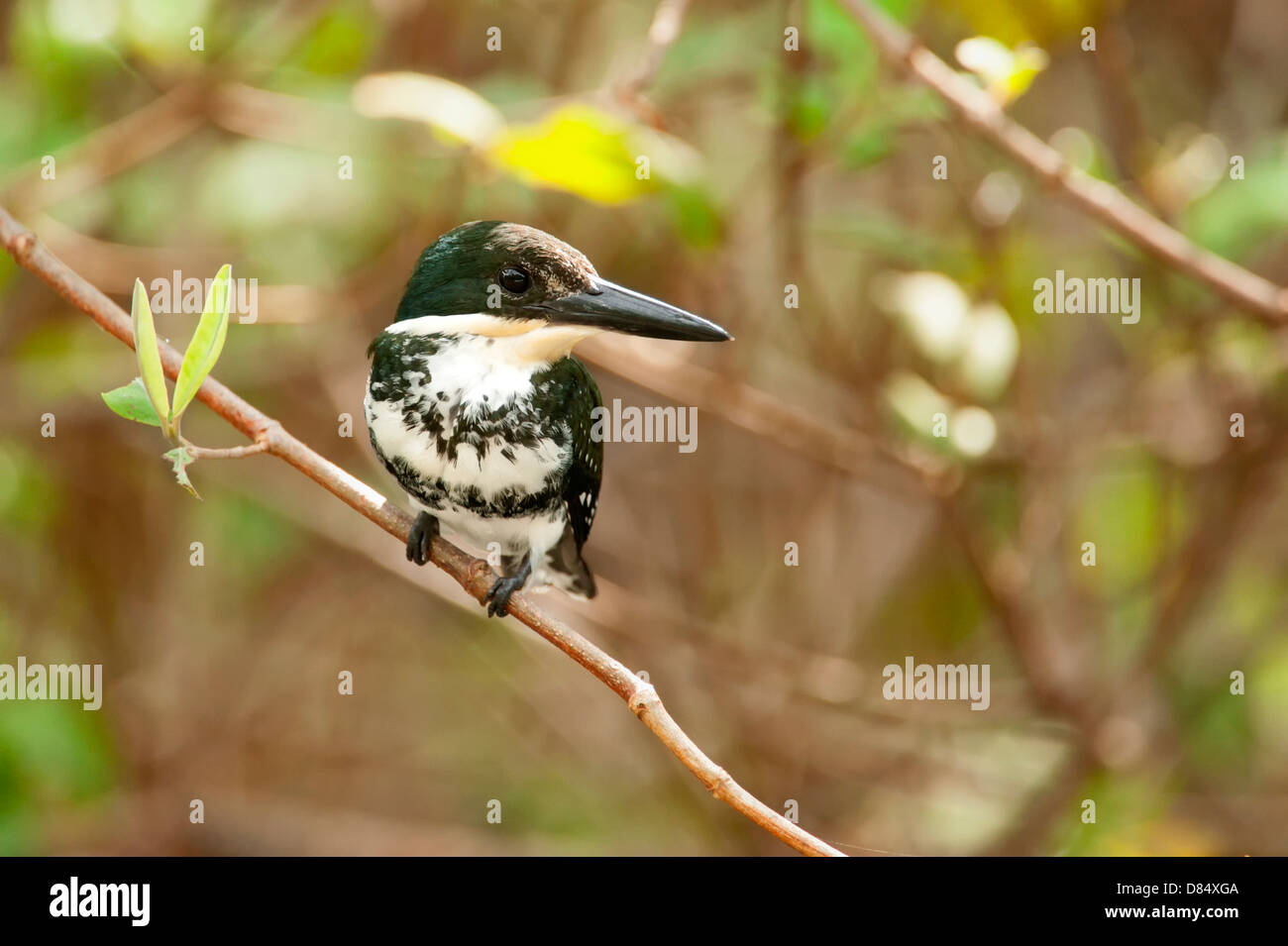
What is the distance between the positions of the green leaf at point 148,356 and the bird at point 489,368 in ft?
2.11

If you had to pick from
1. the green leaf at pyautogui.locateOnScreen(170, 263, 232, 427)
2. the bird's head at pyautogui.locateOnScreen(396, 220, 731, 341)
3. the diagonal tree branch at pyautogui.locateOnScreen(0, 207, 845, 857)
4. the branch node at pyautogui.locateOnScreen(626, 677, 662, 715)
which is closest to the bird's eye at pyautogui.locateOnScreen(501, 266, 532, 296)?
the bird's head at pyautogui.locateOnScreen(396, 220, 731, 341)

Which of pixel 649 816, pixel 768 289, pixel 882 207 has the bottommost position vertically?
pixel 649 816

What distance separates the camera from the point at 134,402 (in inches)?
64.2

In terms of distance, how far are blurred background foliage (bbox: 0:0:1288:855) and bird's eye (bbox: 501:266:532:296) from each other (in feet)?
1.30

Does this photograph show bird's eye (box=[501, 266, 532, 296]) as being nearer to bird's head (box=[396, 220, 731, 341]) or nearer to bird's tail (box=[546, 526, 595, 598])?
bird's head (box=[396, 220, 731, 341])

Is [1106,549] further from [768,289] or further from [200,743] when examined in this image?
[200,743]

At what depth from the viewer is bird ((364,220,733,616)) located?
2.16 m

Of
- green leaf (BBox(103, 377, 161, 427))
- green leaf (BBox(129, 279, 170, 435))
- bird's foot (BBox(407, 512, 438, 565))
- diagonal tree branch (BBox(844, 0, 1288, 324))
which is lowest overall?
bird's foot (BBox(407, 512, 438, 565))

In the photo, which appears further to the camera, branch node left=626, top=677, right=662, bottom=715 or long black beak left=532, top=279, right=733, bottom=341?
long black beak left=532, top=279, right=733, bottom=341

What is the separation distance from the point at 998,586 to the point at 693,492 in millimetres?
979

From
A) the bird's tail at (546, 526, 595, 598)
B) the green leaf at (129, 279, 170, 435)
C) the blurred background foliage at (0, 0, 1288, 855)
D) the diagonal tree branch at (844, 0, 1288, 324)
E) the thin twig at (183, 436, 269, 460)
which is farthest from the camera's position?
the blurred background foliage at (0, 0, 1288, 855)

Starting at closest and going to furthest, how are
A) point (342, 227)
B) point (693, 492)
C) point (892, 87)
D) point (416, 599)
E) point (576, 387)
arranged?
point (576, 387) < point (892, 87) < point (342, 227) < point (693, 492) < point (416, 599)

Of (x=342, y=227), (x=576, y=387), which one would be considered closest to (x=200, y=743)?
(x=342, y=227)

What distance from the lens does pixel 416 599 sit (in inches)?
172
